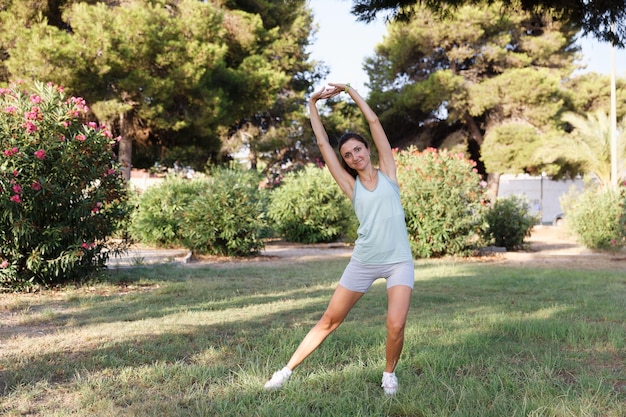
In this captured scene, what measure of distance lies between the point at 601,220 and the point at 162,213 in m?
10.8

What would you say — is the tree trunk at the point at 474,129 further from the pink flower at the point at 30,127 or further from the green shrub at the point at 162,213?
the pink flower at the point at 30,127

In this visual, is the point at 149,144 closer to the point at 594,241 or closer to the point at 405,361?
the point at 594,241

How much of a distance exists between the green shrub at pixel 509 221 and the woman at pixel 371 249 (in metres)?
12.2

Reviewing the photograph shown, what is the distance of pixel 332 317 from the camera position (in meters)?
3.84

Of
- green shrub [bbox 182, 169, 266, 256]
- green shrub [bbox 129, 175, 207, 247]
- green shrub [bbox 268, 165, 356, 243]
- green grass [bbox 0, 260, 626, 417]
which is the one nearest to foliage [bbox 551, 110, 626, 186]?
green shrub [bbox 268, 165, 356, 243]

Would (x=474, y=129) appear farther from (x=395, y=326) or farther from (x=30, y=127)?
(x=395, y=326)

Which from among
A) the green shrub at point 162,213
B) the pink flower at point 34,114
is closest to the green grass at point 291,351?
the pink flower at point 34,114

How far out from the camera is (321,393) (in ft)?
12.5

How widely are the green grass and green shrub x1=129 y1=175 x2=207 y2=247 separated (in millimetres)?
6796

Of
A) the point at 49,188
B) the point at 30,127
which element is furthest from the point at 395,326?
the point at 30,127

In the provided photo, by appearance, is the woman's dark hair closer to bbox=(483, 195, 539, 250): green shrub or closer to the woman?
the woman

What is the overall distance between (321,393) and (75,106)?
253 inches

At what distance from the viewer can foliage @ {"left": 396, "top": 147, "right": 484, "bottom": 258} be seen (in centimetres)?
1284

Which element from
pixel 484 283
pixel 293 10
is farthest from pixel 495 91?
pixel 484 283
